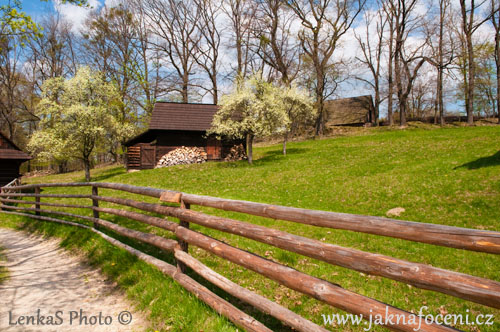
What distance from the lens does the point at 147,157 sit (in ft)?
93.6

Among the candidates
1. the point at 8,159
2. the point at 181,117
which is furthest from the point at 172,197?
the point at 181,117

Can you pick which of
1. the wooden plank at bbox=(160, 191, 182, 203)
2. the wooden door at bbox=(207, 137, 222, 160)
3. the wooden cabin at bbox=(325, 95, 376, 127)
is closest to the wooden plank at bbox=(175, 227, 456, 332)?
the wooden plank at bbox=(160, 191, 182, 203)

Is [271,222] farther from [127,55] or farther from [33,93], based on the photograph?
[33,93]

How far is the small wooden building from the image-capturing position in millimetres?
22500

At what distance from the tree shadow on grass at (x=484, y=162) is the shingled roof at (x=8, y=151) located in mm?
28731

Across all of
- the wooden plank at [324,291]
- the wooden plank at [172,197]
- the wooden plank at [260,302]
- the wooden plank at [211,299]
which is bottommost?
the wooden plank at [211,299]

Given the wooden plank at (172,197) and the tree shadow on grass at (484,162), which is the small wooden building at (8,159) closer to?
the wooden plank at (172,197)

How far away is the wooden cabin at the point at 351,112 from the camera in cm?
4869

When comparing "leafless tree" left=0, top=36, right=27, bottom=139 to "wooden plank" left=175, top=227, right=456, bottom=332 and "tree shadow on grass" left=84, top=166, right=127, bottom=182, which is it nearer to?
"tree shadow on grass" left=84, top=166, right=127, bottom=182

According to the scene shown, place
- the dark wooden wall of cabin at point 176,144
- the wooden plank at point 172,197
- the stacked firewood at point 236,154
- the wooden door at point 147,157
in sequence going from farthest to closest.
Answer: the stacked firewood at point 236,154 → the dark wooden wall of cabin at point 176,144 → the wooden door at point 147,157 → the wooden plank at point 172,197

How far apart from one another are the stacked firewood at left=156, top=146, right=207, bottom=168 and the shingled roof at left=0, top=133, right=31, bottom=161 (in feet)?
34.9

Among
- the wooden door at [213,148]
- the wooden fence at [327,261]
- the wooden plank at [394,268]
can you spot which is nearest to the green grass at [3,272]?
the wooden fence at [327,261]

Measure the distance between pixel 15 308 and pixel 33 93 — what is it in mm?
46586

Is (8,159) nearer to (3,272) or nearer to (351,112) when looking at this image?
(3,272)
